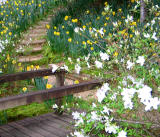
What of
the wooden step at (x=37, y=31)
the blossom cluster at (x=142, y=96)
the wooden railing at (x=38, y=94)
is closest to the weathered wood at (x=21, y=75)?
the wooden railing at (x=38, y=94)

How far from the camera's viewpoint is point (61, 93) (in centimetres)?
246

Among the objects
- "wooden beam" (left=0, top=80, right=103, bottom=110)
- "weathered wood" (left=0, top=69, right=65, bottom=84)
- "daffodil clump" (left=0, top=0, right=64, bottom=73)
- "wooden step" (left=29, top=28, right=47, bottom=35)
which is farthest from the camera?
"wooden step" (left=29, top=28, right=47, bottom=35)

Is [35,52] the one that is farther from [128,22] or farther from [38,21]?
[128,22]

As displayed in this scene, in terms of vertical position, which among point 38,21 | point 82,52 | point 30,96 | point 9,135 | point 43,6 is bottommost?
point 9,135

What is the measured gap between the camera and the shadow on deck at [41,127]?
2658 millimetres

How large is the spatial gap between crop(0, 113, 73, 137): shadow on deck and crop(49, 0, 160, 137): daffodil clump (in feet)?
0.52

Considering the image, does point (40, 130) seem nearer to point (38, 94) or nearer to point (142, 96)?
point (38, 94)

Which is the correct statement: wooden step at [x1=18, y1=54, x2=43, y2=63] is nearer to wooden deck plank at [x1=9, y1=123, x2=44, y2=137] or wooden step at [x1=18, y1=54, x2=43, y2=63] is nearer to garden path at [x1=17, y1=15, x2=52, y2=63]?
garden path at [x1=17, y1=15, x2=52, y2=63]

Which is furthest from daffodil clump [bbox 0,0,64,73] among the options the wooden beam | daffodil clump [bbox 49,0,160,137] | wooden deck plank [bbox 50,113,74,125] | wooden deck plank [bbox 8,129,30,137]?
the wooden beam

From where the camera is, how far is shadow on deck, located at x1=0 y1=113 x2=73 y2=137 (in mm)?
2658

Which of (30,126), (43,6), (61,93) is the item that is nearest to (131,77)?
(61,93)

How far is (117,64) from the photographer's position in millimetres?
2748

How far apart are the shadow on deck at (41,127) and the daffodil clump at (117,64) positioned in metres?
0.16

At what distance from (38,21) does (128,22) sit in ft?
16.7
